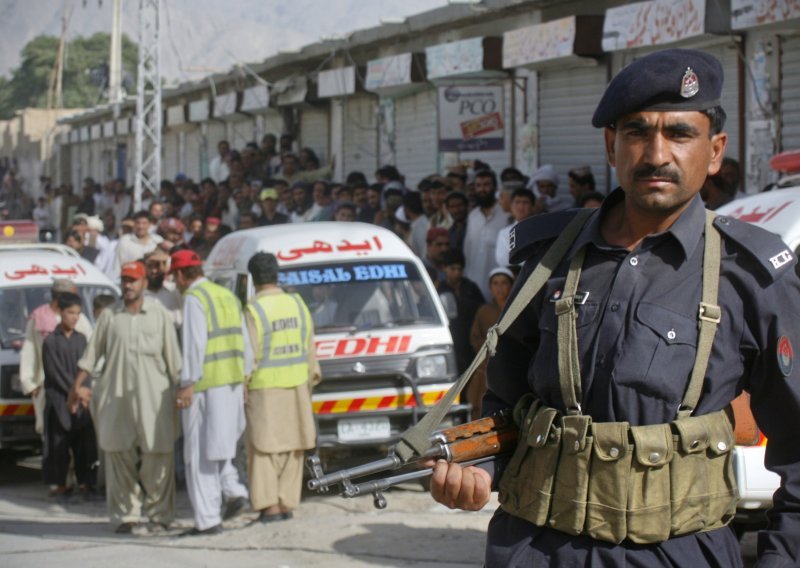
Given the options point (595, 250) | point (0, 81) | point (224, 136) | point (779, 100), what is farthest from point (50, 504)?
point (0, 81)

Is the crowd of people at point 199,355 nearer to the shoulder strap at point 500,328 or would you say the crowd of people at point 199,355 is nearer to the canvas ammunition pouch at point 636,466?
the shoulder strap at point 500,328

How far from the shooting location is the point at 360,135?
73.4ft

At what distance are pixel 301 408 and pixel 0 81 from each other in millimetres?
94190

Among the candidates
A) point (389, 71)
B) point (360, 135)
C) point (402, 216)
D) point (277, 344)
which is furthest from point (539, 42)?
point (360, 135)

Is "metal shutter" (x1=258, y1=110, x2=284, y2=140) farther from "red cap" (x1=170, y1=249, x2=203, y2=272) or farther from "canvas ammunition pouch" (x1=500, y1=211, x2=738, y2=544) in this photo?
"canvas ammunition pouch" (x1=500, y1=211, x2=738, y2=544)

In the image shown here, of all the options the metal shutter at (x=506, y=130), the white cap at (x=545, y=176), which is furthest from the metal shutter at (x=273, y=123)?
the white cap at (x=545, y=176)

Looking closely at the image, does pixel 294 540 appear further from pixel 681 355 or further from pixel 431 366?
pixel 681 355

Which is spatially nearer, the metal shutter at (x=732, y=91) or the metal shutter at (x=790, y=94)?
the metal shutter at (x=790, y=94)

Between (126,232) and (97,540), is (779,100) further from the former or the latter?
(126,232)

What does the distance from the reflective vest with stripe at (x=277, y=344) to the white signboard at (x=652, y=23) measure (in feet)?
14.8

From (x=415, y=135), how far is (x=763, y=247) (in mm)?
17551

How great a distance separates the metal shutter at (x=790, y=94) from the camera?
11844 mm

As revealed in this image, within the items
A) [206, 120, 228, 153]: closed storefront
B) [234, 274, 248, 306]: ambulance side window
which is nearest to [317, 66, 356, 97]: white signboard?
[206, 120, 228, 153]: closed storefront

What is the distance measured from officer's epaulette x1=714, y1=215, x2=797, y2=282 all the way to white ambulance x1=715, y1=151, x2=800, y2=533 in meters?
2.69
